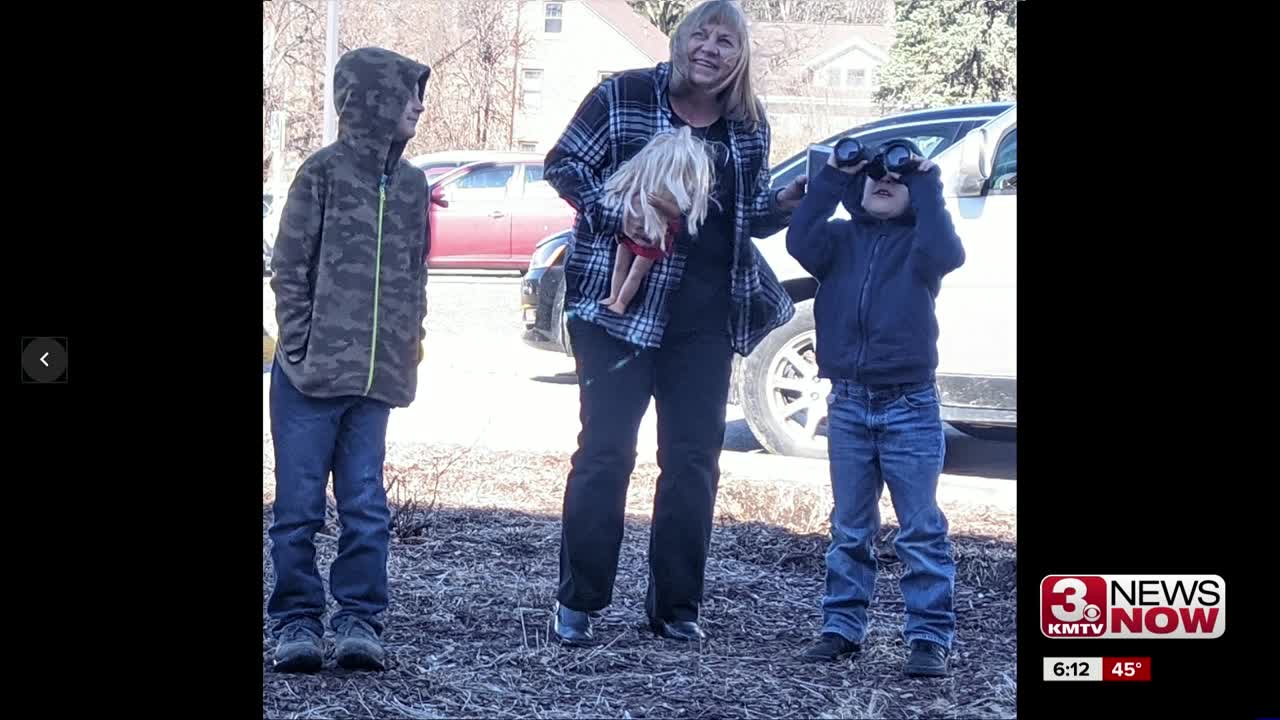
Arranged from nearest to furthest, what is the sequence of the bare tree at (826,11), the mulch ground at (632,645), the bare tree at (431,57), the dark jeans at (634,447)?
the mulch ground at (632,645) < the dark jeans at (634,447) < the bare tree at (431,57) < the bare tree at (826,11)

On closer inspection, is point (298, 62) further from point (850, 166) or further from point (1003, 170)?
point (850, 166)

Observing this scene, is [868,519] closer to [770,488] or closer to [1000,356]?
[770,488]

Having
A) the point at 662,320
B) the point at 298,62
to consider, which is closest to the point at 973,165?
the point at 662,320

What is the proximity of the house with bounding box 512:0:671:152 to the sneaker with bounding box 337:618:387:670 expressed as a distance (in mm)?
22343

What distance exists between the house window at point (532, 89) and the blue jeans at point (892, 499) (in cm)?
2306

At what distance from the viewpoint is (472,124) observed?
25.1 meters

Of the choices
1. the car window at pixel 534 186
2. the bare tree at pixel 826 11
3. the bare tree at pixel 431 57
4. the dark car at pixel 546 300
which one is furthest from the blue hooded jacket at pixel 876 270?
Result: the bare tree at pixel 826 11

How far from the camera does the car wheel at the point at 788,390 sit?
7.20m

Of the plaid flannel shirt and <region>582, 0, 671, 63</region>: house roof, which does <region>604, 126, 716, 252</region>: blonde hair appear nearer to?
the plaid flannel shirt

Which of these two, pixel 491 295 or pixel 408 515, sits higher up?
pixel 491 295

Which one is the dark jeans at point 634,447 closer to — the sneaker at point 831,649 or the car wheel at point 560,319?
the sneaker at point 831,649

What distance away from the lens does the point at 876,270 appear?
3.93 m

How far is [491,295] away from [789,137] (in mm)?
6260
